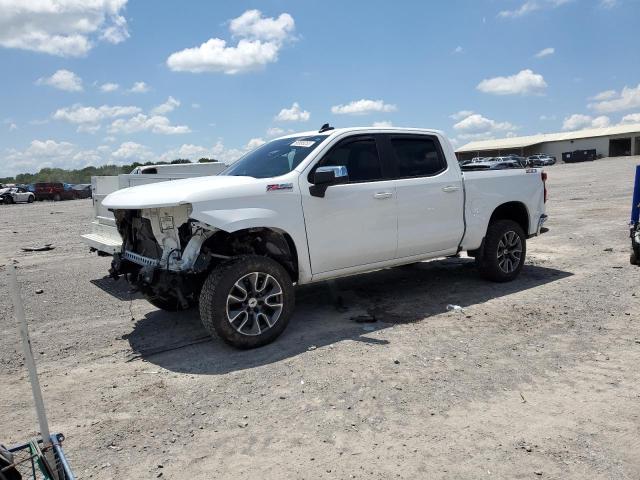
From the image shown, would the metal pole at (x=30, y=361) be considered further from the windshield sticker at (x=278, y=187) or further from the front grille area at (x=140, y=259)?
the windshield sticker at (x=278, y=187)

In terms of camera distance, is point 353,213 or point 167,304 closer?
point 353,213

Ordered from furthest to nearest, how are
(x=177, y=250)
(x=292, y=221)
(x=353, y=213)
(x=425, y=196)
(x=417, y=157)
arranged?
(x=417, y=157), (x=425, y=196), (x=353, y=213), (x=292, y=221), (x=177, y=250)

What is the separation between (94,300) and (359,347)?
4045mm

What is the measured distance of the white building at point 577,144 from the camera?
80.6 metres

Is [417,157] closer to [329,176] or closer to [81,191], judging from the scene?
[329,176]

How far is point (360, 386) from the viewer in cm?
409

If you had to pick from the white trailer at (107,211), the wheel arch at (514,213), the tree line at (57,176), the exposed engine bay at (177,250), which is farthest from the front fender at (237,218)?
the tree line at (57,176)

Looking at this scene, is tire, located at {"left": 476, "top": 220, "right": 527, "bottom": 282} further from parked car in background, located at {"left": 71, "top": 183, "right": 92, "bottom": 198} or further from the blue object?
parked car in background, located at {"left": 71, "top": 183, "right": 92, "bottom": 198}

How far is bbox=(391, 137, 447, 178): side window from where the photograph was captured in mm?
6160

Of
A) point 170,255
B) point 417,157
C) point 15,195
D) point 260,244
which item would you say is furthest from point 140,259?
point 15,195

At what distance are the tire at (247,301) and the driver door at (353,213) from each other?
0.51 meters

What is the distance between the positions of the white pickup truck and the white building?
273 ft

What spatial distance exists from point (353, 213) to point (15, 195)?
1772 inches

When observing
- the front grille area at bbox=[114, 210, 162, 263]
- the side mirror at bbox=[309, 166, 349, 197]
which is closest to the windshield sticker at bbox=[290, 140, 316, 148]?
the side mirror at bbox=[309, 166, 349, 197]
